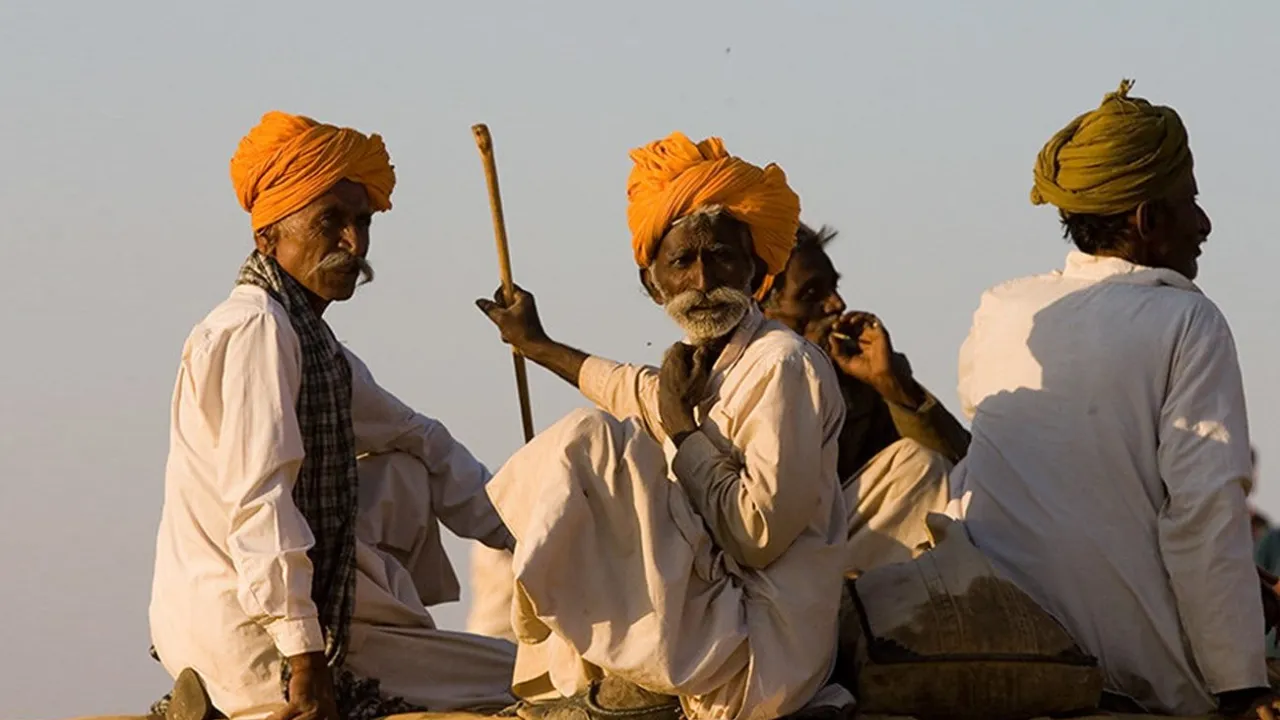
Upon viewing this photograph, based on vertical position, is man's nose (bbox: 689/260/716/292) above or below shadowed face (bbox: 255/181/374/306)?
below

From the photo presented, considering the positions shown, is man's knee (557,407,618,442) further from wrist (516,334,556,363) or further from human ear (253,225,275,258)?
wrist (516,334,556,363)

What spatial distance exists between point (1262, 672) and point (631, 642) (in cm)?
207

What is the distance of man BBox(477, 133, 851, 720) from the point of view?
318 inches

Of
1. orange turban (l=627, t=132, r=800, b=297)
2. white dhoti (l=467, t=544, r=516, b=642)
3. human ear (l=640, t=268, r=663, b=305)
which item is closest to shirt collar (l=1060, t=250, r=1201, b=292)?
orange turban (l=627, t=132, r=800, b=297)

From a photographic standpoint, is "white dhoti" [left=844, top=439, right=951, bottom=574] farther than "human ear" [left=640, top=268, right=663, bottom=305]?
Yes

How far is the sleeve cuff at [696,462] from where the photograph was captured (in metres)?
8.32

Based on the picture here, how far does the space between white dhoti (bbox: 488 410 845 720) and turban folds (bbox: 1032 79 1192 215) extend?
6.09 ft

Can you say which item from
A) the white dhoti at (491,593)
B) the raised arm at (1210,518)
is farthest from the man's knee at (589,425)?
the white dhoti at (491,593)

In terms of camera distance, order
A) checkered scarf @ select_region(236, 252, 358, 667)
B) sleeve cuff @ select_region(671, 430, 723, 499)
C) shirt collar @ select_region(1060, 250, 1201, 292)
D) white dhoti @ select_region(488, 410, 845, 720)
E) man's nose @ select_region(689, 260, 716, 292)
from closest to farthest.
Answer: white dhoti @ select_region(488, 410, 845, 720)
sleeve cuff @ select_region(671, 430, 723, 499)
man's nose @ select_region(689, 260, 716, 292)
checkered scarf @ select_region(236, 252, 358, 667)
shirt collar @ select_region(1060, 250, 1201, 292)

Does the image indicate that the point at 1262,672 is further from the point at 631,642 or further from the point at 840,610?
the point at 631,642

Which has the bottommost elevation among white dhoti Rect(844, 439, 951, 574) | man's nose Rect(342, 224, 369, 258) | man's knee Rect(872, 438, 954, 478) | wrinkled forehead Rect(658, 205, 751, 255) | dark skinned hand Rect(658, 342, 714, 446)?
white dhoti Rect(844, 439, 951, 574)

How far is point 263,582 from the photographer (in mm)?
8445

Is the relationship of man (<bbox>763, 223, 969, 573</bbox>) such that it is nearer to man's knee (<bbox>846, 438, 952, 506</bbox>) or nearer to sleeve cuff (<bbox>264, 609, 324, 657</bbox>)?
man's knee (<bbox>846, 438, 952, 506</bbox>)

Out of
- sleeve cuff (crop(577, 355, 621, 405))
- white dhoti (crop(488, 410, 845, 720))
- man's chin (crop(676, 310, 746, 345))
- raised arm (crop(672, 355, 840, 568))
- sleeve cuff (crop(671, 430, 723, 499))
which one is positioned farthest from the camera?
sleeve cuff (crop(577, 355, 621, 405))
